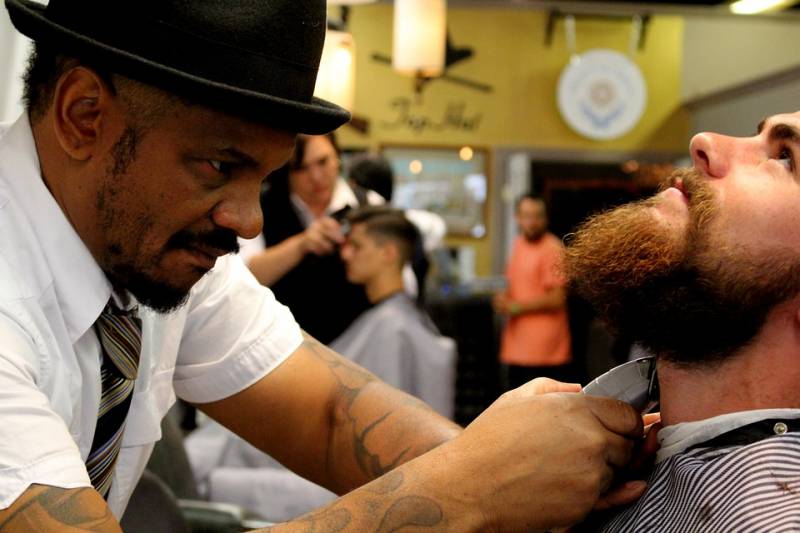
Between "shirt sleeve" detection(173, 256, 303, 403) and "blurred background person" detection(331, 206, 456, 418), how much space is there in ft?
5.93

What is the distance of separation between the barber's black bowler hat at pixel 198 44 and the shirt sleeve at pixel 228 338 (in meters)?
0.42

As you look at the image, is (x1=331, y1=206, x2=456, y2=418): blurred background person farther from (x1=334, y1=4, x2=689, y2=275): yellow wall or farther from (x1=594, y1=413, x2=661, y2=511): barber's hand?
(x1=334, y1=4, x2=689, y2=275): yellow wall

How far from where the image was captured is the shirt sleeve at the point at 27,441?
1.04m

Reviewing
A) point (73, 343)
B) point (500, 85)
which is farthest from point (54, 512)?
point (500, 85)

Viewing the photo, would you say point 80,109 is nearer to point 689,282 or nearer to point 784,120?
point 689,282

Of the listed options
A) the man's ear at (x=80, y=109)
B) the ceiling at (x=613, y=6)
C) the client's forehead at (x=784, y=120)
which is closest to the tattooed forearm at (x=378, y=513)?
the man's ear at (x=80, y=109)

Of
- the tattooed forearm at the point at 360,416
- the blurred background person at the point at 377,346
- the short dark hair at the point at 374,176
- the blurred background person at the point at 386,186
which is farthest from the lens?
the short dark hair at the point at 374,176

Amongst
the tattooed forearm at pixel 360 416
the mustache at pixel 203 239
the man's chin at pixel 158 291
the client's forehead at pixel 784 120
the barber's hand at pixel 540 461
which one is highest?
the client's forehead at pixel 784 120

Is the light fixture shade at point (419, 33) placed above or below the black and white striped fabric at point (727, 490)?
above

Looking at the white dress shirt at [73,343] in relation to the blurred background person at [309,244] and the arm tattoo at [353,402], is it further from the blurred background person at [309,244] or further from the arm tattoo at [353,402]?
the blurred background person at [309,244]

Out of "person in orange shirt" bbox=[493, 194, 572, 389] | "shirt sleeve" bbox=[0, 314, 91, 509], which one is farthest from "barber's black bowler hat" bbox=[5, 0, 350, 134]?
"person in orange shirt" bbox=[493, 194, 572, 389]

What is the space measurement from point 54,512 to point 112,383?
1.11ft

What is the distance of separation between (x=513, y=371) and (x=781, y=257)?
15.2 ft

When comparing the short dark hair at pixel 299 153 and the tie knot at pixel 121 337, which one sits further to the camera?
the short dark hair at pixel 299 153
